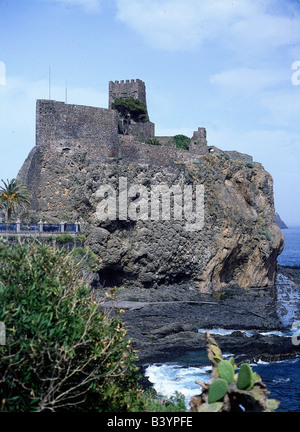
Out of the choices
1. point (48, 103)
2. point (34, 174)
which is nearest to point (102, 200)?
point (34, 174)

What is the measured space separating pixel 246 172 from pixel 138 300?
2069 cm

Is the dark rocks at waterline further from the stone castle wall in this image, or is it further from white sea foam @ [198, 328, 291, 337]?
the stone castle wall

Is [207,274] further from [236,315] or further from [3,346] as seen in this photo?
[3,346]

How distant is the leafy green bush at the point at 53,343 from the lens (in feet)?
32.4

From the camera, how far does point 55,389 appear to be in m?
10.5

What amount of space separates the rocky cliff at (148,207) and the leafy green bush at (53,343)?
1028 inches

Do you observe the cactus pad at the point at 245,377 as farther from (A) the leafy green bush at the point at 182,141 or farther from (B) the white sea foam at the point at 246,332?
(A) the leafy green bush at the point at 182,141

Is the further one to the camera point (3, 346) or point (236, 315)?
point (236, 315)

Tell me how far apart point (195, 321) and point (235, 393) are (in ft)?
72.4

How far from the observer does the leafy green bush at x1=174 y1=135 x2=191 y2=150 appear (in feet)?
180

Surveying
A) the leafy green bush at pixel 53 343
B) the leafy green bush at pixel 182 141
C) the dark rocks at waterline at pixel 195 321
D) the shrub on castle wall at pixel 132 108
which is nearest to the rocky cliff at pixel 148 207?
the dark rocks at waterline at pixel 195 321

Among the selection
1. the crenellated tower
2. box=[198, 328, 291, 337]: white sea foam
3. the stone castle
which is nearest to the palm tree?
the stone castle

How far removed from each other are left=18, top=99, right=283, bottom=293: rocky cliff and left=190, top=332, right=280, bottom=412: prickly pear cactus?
93.1 ft

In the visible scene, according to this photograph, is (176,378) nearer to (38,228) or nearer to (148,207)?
(38,228)
